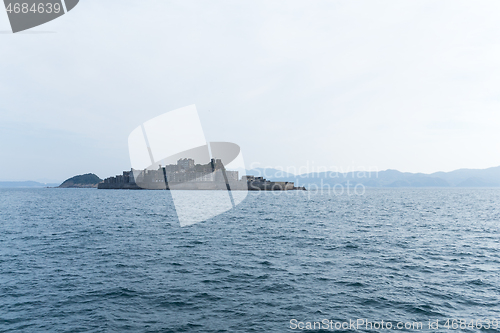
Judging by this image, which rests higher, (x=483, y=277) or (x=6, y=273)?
(x=6, y=273)

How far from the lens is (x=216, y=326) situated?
1705cm

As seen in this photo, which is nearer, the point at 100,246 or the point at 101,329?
the point at 101,329

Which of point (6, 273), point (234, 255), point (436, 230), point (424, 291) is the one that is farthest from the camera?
point (436, 230)

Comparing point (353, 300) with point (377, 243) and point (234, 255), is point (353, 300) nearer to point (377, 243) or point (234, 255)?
point (234, 255)

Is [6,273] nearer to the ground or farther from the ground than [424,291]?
farther from the ground

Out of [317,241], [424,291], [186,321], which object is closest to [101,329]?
[186,321]

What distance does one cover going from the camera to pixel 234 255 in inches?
1304

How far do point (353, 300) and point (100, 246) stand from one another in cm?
3209

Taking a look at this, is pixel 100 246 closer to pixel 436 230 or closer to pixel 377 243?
pixel 377 243

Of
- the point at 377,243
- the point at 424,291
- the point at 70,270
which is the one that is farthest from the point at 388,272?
the point at 70,270

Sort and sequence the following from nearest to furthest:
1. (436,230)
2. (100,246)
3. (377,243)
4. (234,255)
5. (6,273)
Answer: (6,273), (234,255), (100,246), (377,243), (436,230)

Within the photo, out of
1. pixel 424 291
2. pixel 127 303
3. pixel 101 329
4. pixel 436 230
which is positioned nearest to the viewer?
pixel 101 329

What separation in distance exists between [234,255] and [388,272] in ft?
53.1

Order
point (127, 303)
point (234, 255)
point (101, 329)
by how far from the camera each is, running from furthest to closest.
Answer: point (234, 255), point (127, 303), point (101, 329)
